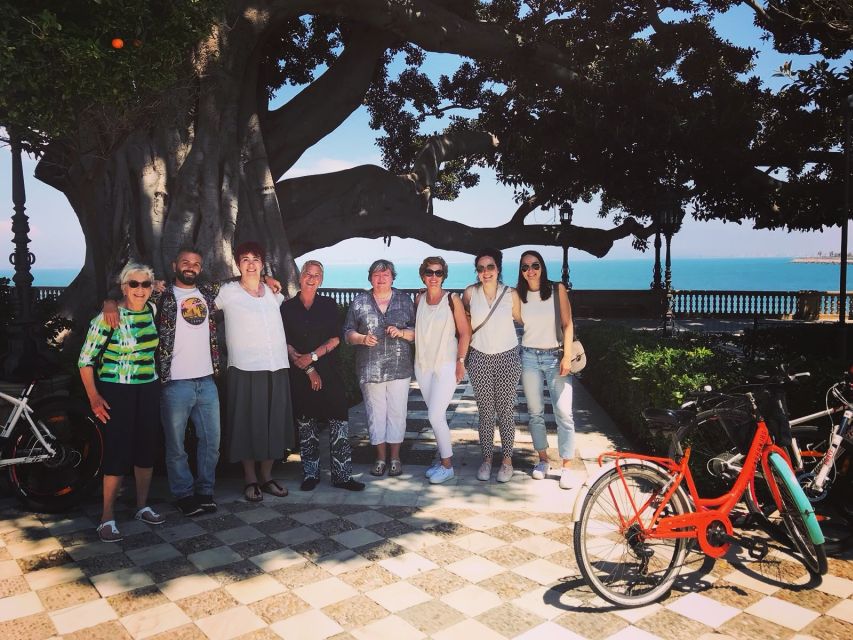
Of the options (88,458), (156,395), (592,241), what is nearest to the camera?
(156,395)

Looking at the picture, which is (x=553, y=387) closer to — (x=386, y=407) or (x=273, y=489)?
(x=386, y=407)

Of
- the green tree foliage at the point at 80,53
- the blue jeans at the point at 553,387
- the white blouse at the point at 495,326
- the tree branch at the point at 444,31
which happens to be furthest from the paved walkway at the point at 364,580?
the tree branch at the point at 444,31

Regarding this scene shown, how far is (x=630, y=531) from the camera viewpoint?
3605 mm

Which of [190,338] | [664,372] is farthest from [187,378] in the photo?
[664,372]

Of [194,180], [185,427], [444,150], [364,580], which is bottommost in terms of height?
[364,580]

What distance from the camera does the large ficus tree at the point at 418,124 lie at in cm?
878

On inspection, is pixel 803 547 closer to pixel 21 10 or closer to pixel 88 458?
pixel 88 458

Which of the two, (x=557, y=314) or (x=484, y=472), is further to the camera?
(x=484, y=472)

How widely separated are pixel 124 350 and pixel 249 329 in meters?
0.97

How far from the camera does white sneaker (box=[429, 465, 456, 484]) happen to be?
19.0 ft

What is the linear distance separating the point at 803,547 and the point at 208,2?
276 inches

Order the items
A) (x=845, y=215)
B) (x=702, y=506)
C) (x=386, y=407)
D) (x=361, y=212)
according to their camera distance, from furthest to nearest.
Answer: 1. (x=361, y=212)
2. (x=845, y=215)
3. (x=386, y=407)
4. (x=702, y=506)

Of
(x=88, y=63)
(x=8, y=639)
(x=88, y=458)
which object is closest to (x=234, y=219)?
(x=88, y=63)

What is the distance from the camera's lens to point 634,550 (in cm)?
368
